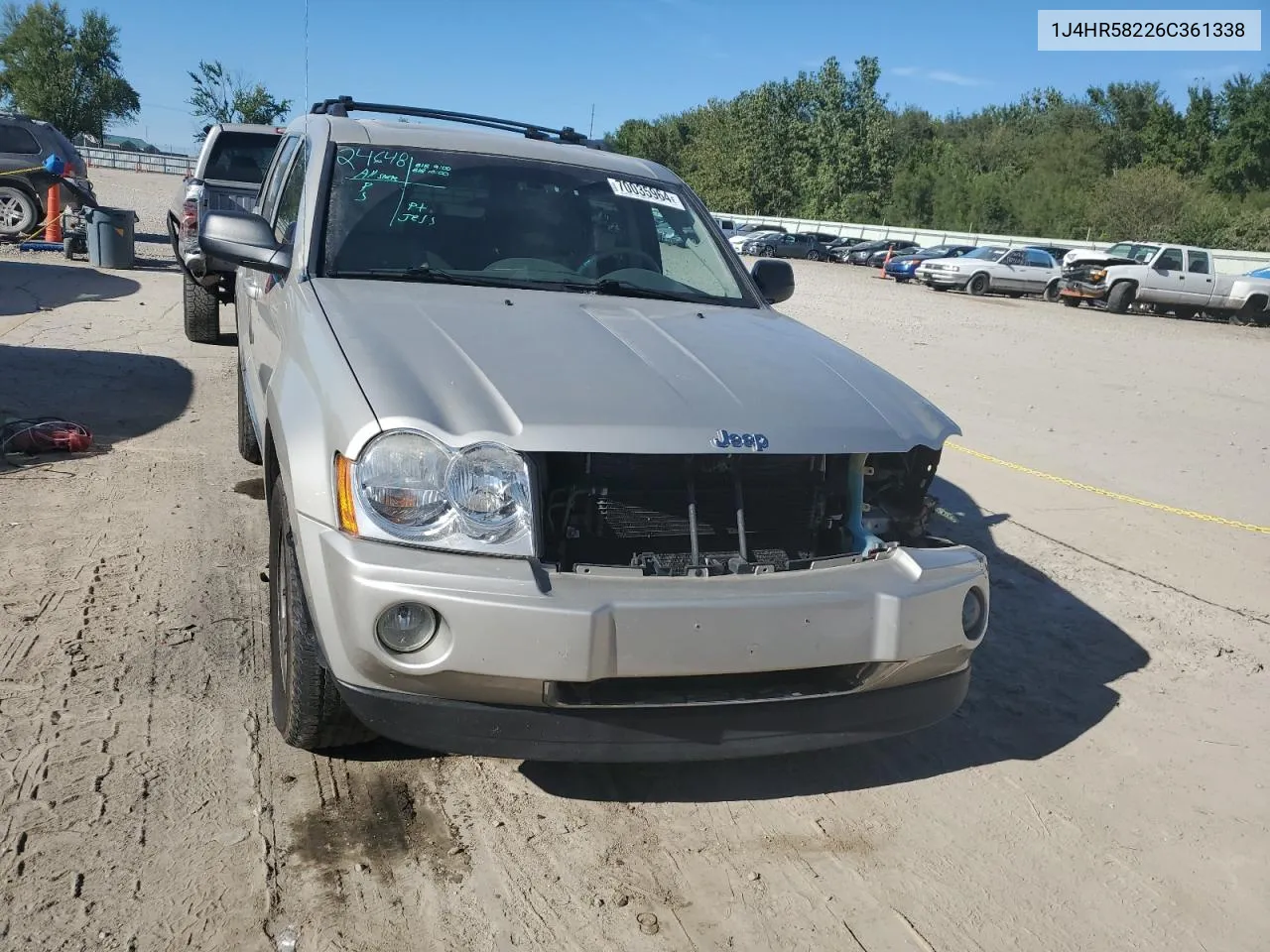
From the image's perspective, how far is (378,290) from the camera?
3604mm

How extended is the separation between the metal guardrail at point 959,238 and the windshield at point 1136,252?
665 cm

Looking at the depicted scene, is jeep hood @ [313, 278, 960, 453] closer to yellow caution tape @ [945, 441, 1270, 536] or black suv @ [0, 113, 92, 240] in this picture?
yellow caution tape @ [945, 441, 1270, 536]

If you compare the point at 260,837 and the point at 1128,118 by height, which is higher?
the point at 1128,118

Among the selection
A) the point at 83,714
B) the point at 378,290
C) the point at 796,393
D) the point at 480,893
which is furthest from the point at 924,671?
the point at 83,714

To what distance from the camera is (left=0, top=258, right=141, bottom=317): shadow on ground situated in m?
11.4

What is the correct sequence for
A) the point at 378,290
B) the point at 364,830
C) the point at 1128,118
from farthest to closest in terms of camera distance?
1. the point at 1128,118
2. the point at 378,290
3. the point at 364,830

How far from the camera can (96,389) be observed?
783 cm

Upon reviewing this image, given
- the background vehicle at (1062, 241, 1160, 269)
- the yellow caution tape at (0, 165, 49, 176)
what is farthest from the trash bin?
the background vehicle at (1062, 241, 1160, 269)

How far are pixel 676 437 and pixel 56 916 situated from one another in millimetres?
1775

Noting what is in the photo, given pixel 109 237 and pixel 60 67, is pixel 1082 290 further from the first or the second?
pixel 60 67

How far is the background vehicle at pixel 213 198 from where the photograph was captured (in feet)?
26.9

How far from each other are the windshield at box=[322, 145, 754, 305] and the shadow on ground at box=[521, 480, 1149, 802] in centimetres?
173

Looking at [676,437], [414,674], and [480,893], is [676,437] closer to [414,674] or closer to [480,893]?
[414,674]

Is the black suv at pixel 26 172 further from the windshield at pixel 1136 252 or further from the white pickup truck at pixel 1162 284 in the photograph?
the windshield at pixel 1136 252
